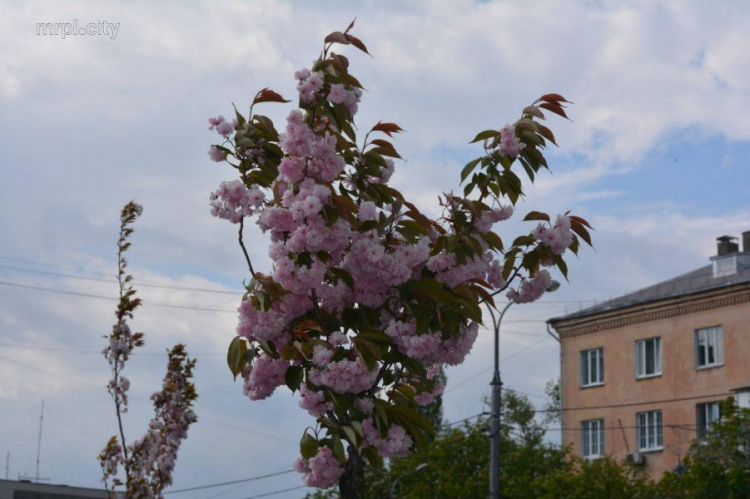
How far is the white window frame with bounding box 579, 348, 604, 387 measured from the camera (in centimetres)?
4959

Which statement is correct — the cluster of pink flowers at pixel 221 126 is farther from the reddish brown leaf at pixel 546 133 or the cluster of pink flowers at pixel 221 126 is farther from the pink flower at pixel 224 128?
the reddish brown leaf at pixel 546 133

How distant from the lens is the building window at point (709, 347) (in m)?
44.9

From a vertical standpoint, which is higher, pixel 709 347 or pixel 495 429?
pixel 709 347

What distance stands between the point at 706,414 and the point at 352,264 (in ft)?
130

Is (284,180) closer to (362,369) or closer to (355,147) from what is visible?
(355,147)

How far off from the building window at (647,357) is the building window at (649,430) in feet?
5.27

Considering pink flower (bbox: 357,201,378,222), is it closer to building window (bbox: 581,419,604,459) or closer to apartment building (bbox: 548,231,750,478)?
apartment building (bbox: 548,231,750,478)

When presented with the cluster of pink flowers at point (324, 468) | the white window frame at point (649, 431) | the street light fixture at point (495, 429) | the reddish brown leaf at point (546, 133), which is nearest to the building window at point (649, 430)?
the white window frame at point (649, 431)

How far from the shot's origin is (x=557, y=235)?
8.58 metres

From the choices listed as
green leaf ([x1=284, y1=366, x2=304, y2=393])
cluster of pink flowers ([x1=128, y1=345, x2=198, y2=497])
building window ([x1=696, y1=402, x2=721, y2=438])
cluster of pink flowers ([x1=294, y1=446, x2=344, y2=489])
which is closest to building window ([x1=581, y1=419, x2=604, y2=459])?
building window ([x1=696, y1=402, x2=721, y2=438])

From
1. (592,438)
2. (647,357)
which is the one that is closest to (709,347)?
(647,357)

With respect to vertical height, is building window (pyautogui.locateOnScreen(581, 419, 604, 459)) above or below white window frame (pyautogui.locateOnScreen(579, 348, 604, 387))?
below

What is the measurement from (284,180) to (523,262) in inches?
76.0

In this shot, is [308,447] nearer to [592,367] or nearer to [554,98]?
[554,98]
